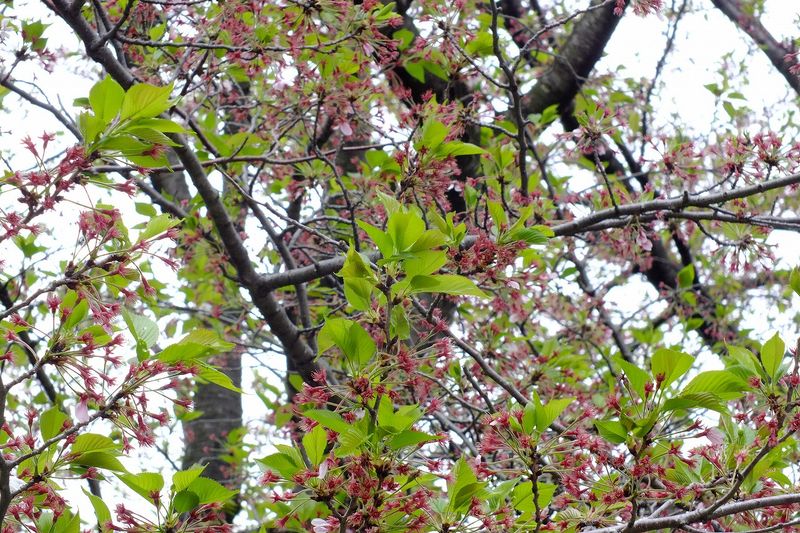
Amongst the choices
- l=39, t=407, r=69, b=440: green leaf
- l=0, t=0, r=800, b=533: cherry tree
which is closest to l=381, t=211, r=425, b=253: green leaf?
l=0, t=0, r=800, b=533: cherry tree

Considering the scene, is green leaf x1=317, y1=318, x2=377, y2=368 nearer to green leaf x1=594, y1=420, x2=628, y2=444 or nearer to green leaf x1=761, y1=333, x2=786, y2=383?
green leaf x1=594, y1=420, x2=628, y2=444

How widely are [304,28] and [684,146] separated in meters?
1.51

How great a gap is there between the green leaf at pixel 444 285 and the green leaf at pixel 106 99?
76 cm

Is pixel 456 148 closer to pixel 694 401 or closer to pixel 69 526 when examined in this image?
pixel 694 401

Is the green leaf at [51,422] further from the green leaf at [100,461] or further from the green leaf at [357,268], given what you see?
the green leaf at [357,268]

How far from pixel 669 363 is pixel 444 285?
0.51m

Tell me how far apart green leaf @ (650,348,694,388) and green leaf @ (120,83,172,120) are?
1.19 metres

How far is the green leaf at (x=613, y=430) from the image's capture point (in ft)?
5.98

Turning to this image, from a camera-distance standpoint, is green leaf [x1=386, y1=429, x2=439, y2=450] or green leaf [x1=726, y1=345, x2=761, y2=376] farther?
green leaf [x1=726, y1=345, x2=761, y2=376]

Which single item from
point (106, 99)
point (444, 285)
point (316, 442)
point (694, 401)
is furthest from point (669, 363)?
point (106, 99)

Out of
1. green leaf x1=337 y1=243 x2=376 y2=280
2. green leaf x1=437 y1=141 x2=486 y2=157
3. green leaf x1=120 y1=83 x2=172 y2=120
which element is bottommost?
green leaf x1=337 y1=243 x2=376 y2=280

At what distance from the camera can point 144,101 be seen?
73.5 inches

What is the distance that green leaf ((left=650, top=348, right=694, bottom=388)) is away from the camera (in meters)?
1.79

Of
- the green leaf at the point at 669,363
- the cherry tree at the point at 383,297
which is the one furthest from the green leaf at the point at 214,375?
the green leaf at the point at 669,363
